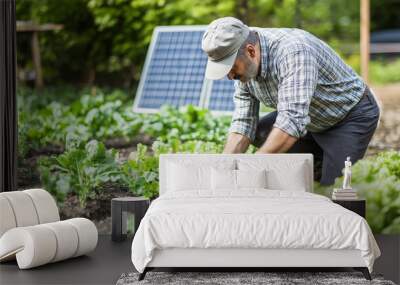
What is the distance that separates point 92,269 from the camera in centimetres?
489

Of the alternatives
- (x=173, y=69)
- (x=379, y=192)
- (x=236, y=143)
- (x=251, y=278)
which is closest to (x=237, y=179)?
(x=236, y=143)

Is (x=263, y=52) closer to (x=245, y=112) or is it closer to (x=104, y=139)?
(x=245, y=112)

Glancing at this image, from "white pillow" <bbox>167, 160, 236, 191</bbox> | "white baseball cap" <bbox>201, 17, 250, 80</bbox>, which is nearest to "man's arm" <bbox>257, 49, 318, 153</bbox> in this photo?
"white baseball cap" <bbox>201, 17, 250, 80</bbox>

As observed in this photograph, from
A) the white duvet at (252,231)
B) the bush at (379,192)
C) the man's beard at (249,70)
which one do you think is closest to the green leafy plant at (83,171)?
the man's beard at (249,70)

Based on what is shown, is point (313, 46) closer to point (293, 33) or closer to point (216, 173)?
point (293, 33)

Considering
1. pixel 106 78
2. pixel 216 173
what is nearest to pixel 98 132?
pixel 106 78

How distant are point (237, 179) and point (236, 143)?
52 centimetres

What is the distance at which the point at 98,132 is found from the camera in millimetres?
6793

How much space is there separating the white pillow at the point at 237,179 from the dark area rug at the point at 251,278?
100cm

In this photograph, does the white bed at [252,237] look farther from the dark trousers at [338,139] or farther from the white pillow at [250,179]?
the dark trousers at [338,139]

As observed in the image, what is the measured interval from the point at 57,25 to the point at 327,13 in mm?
2338

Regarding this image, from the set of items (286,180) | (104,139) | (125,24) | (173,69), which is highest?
(125,24)

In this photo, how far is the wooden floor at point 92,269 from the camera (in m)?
4.54

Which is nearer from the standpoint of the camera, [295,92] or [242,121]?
[295,92]
